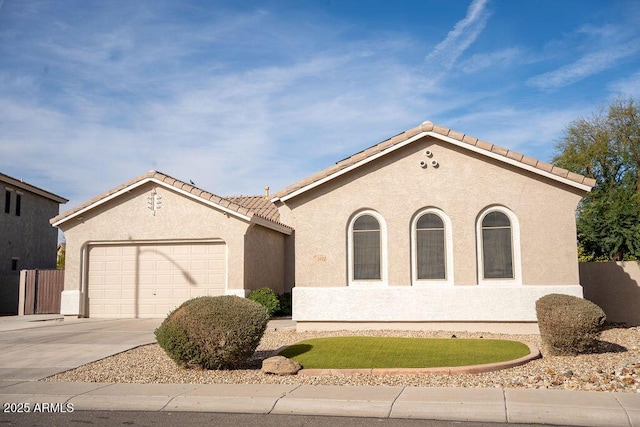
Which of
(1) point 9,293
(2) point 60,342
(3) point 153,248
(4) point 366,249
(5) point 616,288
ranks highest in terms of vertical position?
(3) point 153,248

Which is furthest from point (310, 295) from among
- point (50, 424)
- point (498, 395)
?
point (50, 424)

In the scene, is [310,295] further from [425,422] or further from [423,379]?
[425,422]

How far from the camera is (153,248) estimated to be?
64.8 feet

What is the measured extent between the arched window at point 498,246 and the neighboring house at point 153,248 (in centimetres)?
738

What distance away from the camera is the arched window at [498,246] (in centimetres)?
1490

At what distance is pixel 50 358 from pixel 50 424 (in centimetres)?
501

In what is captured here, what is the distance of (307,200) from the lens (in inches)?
624

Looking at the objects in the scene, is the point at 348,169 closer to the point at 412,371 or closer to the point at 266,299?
the point at 266,299

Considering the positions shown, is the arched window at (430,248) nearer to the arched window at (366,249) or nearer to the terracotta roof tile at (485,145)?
the arched window at (366,249)

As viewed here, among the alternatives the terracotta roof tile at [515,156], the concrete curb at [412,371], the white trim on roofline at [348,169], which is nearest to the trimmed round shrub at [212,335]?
the concrete curb at [412,371]

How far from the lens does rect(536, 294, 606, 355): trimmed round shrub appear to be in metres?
11.3

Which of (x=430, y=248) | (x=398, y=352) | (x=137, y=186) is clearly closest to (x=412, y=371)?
(x=398, y=352)

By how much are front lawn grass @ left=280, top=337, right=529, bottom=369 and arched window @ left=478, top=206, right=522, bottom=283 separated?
7.68 ft

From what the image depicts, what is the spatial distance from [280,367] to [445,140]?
7.62 metres
